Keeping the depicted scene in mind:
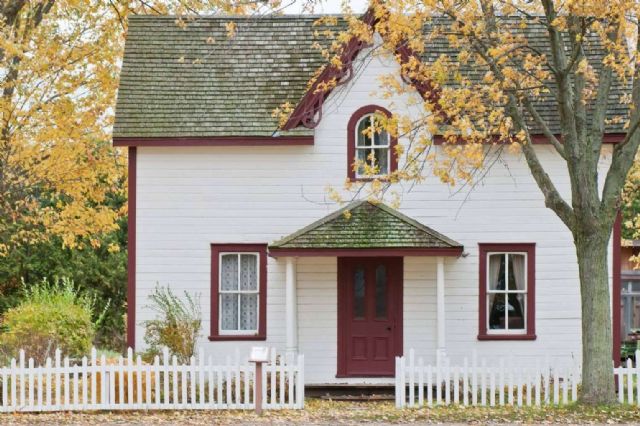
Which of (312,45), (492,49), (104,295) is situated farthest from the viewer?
(104,295)

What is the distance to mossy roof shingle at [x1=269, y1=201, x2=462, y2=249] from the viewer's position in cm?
2052

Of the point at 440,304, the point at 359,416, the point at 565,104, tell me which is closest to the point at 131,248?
the point at 440,304

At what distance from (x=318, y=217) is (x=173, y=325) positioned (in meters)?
3.58

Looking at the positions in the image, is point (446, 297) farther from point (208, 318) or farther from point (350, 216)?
point (208, 318)

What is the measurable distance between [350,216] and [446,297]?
2581mm

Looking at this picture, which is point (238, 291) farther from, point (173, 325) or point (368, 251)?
point (368, 251)

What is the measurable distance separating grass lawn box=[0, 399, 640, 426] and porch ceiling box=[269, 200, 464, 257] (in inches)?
140

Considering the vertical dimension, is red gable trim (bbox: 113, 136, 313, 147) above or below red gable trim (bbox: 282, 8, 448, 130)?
below

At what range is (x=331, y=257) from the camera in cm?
2134

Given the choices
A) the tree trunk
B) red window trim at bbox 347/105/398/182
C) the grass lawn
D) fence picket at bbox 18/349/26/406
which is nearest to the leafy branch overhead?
the tree trunk

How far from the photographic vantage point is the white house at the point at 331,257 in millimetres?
21438

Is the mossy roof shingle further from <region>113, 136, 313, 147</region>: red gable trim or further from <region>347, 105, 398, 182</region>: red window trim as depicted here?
<region>113, 136, 313, 147</region>: red gable trim

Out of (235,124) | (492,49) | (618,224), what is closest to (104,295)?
(235,124)

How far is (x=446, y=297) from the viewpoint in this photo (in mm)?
21469
